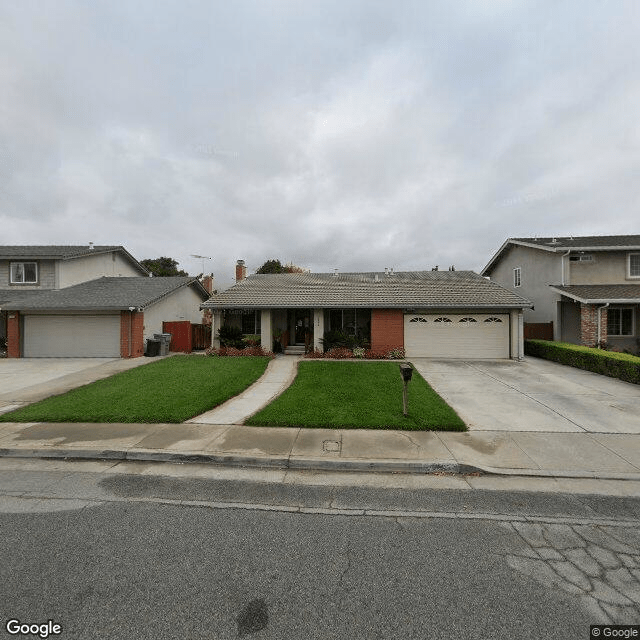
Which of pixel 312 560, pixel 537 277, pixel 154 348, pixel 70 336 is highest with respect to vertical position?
pixel 537 277

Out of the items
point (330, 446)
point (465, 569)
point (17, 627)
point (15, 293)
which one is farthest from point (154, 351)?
point (465, 569)

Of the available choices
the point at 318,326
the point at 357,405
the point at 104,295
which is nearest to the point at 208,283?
the point at 104,295

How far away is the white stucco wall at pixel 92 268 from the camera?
20125 mm

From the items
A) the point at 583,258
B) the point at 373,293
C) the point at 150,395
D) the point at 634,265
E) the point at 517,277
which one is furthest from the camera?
the point at 517,277

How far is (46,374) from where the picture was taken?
12.6 meters

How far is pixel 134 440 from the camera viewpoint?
6.03 metres

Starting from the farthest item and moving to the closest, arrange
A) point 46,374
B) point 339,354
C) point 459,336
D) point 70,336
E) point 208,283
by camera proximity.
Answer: point 208,283
point 70,336
point 459,336
point 339,354
point 46,374

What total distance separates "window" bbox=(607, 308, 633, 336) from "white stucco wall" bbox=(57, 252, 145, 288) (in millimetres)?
31668

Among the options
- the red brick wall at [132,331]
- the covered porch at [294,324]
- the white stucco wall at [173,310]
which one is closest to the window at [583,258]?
the covered porch at [294,324]

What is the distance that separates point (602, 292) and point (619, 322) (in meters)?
2.30

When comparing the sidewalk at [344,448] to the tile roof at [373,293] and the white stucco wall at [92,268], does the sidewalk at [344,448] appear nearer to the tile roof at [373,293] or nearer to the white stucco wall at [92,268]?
the tile roof at [373,293]

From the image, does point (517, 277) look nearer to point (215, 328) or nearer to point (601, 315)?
point (601, 315)

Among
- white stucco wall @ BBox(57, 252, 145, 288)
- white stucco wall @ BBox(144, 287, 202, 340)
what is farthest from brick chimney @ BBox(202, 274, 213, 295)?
white stucco wall @ BBox(57, 252, 145, 288)

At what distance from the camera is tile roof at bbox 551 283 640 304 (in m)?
15.4
